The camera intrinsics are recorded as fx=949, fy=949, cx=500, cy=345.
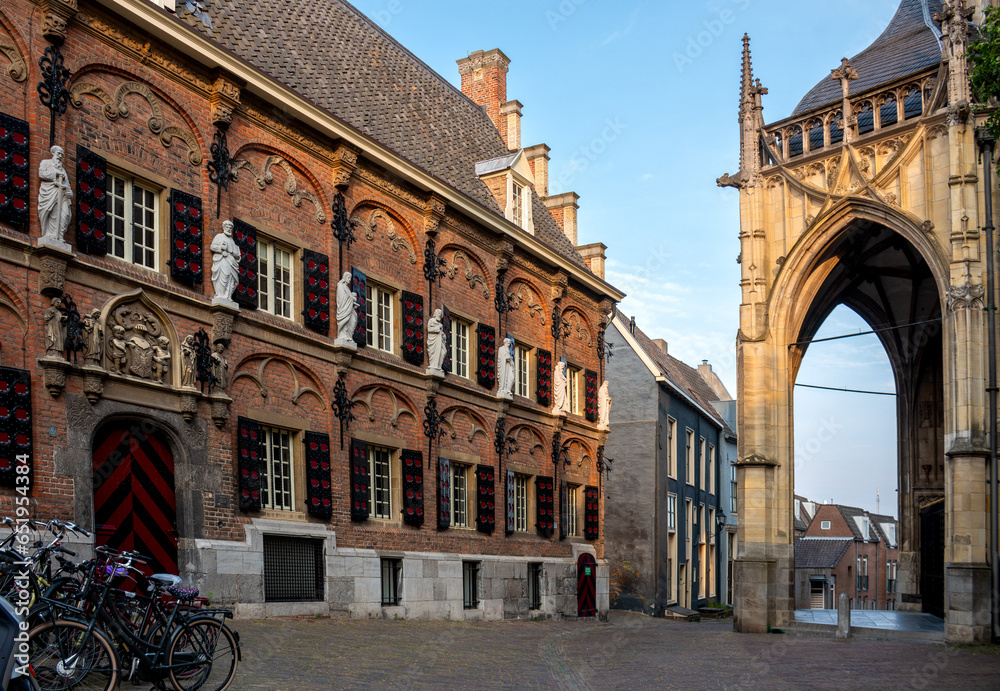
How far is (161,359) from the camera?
589 inches

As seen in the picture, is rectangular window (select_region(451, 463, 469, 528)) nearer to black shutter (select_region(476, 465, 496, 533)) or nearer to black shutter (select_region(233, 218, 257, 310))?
black shutter (select_region(476, 465, 496, 533))

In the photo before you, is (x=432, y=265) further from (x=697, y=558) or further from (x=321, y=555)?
(x=697, y=558)

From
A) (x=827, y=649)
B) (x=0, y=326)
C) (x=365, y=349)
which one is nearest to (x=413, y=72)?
(x=365, y=349)

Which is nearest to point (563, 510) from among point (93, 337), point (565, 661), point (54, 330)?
point (565, 661)

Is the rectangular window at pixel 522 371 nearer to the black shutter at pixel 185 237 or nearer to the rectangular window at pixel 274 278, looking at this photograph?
the rectangular window at pixel 274 278

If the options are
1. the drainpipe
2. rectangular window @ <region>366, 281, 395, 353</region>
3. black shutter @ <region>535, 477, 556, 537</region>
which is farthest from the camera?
black shutter @ <region>535, 477, 556, 537</region>

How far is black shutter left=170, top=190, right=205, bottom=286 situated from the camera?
15.5 metres

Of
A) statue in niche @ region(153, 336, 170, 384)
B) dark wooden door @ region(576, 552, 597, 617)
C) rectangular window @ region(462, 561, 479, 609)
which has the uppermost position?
statue in niche @ region(153, 336, 170, 384)

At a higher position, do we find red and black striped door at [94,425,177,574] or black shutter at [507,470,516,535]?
red and black striped door at [94,425,177,574]

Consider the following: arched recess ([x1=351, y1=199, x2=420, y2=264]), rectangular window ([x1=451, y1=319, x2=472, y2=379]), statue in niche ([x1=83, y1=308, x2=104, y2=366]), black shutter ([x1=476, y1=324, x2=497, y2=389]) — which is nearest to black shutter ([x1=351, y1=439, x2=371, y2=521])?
rectangular window ([x1=451, y1=319, x2=472, y2=379])

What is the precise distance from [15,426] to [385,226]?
10275 mm

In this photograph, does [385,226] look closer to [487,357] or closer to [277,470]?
[487,357]

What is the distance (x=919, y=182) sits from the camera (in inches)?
778

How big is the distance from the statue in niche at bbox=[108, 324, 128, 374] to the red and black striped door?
36.7 inches
